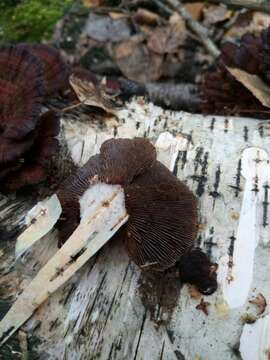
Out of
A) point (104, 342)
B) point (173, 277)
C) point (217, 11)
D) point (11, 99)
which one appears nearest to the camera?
point (104, 342)

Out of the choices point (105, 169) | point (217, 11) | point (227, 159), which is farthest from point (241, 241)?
point (217, 11)

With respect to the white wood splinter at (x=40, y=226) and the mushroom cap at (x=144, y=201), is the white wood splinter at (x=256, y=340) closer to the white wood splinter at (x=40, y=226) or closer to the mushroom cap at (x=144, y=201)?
the mushroom cap at (x=144, y=201)

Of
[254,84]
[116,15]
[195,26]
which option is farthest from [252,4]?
[254,84]

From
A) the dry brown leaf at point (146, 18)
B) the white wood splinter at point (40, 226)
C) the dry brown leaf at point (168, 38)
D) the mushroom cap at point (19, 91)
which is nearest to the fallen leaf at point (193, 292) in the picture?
the white wood splinter at point (40, 226)

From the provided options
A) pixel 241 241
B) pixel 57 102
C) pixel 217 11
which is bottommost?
pixel 217 11

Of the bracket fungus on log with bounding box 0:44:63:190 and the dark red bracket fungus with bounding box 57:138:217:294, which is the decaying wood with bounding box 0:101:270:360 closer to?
the dark red bracket fungus with bounding box 57:138:217:294

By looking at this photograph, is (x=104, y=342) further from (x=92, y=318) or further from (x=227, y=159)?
(x=227, y=159)
